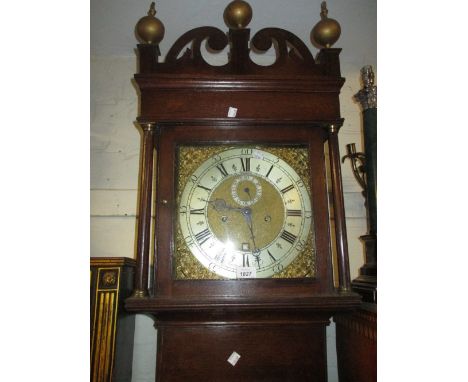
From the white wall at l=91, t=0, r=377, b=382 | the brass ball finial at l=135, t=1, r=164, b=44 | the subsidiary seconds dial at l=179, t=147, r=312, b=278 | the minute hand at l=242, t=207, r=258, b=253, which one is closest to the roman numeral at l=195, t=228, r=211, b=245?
the subsidiary seconds dial at l=179, t=147, r=312, b=278

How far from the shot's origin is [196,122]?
1.04 metres

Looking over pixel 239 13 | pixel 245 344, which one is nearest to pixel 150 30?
pixel 239 13

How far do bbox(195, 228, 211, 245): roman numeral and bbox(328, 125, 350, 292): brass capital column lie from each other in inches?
13.4

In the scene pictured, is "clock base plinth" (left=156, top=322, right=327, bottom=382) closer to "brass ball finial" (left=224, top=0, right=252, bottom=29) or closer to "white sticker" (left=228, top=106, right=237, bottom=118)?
"white sticker" (left=228, top=106, right=237, bottom=118)

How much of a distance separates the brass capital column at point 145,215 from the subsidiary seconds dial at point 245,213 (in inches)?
3.6

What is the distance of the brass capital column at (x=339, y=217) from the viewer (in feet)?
3.17

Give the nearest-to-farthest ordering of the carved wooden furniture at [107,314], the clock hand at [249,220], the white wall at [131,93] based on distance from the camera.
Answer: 1. the carved wooden furniture at [107,314]
2. the clock hand at [249,220]
3. the white wall at [131,93]

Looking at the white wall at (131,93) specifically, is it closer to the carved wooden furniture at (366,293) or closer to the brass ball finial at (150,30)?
the carved wooden furniture at (366,293)

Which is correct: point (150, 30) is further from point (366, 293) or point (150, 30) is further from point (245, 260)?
point (366, 293)

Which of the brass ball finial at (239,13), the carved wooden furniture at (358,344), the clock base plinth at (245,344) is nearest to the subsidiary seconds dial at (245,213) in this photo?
the clock base plinth at (245,344)

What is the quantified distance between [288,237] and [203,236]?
227 mm

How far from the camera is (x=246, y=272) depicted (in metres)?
0.98

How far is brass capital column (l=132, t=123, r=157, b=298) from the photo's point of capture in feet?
3.09

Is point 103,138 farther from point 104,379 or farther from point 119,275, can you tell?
point 104,379
